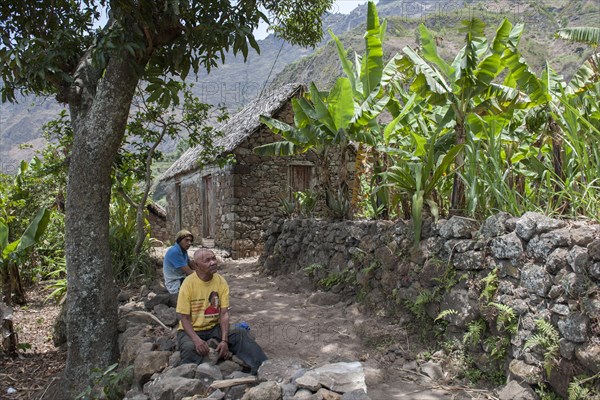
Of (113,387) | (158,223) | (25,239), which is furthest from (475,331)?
(158,223)

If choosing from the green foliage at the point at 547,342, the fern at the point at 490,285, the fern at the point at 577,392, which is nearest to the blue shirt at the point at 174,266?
the fern at the point at 490,285

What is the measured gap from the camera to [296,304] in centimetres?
645

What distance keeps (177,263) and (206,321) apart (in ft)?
5.90

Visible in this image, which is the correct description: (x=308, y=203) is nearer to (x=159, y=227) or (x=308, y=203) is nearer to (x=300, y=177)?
(x=300, y=177)

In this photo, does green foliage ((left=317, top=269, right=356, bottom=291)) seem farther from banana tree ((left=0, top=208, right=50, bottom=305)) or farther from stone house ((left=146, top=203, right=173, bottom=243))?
stone house ((left=146, top=203, right=173, bottom=243))

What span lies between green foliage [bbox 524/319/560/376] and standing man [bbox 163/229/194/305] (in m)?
4.05

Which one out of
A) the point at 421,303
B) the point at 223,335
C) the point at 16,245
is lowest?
the point at 223,335

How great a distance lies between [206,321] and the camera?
167 inches

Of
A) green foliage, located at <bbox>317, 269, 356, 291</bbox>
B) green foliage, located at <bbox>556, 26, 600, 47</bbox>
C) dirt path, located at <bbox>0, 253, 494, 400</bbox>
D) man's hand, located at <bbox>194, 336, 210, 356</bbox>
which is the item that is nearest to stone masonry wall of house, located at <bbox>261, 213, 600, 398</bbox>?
green foliage, located at <bbox>317, 269, 356, 291</bbox>

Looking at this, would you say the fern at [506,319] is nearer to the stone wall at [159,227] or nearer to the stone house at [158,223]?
the stone house at [158,223]

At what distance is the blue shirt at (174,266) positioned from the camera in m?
5.84

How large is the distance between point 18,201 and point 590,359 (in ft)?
32.2

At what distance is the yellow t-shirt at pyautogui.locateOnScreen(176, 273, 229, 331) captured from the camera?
4109mm

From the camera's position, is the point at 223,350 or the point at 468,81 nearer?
the point at 223,350
